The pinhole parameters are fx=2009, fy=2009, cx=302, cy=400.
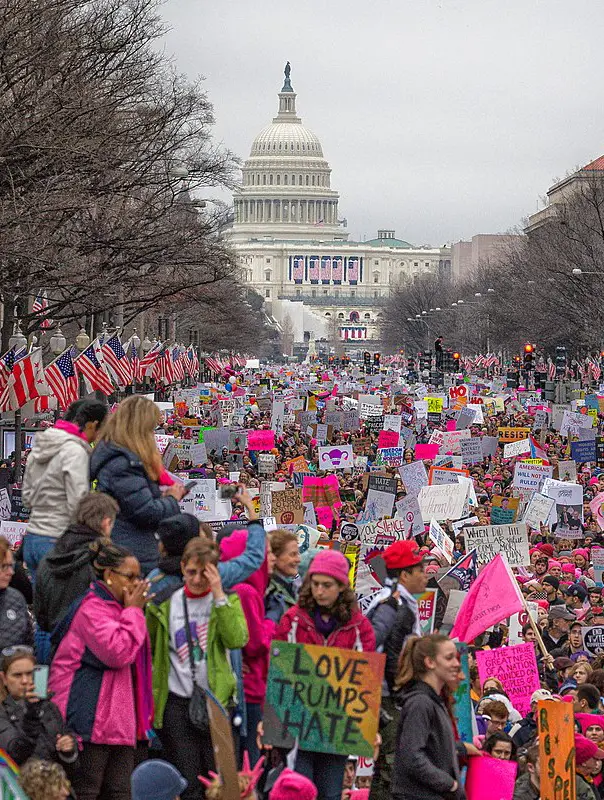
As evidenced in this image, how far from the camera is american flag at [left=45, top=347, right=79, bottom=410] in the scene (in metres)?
28.0

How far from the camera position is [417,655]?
7.36 meters

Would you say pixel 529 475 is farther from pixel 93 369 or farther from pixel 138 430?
pixel 138 430

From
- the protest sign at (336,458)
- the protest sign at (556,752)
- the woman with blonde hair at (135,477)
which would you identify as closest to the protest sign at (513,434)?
the protest sign at (336,458)

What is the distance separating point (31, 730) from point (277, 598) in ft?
5.94

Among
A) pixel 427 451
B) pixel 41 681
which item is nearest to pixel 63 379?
pixel 427 451

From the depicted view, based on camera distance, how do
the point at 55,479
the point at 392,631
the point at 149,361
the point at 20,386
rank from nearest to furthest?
the point at 392,631
the point at 55,479
the point at 20,386
the point at 149,361

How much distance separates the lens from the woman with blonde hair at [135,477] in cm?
835

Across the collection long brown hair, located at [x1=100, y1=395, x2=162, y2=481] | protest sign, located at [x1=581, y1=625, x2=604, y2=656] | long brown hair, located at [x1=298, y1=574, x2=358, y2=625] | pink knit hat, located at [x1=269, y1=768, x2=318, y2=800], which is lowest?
protest sign, located at [x1=581, y1=625, x2=604, y2=656]

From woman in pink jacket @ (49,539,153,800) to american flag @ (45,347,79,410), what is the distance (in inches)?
810

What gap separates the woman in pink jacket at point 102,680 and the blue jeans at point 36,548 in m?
1.10

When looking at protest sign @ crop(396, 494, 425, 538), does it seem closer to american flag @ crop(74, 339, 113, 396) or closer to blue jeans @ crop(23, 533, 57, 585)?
blue jeans @ crop(23, 533, 57, 585)

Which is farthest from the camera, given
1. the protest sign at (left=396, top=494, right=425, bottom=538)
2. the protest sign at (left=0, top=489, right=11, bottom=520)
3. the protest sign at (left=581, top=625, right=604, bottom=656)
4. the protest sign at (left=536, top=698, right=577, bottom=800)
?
the protest sign at (left=396, top=494, right=425, bottom=538)

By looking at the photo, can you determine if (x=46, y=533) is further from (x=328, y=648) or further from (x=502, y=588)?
(x=502, y=588)

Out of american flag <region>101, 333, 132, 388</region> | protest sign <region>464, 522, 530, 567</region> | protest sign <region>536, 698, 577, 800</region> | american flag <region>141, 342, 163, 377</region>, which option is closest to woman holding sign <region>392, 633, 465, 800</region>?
protest sign <region>536, 698, 577, 800</region>
